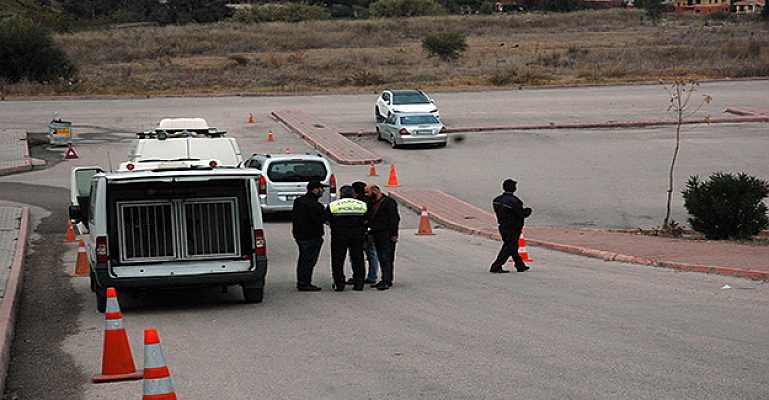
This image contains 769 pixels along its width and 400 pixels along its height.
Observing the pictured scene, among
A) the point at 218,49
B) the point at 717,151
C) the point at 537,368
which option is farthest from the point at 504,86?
the point at 537,368

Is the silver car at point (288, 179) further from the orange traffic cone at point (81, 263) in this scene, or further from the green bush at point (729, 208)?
the green bush at point (729, 208)

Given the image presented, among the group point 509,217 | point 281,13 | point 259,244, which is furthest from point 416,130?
point 281,13

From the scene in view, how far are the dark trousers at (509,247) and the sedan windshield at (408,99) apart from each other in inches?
1091

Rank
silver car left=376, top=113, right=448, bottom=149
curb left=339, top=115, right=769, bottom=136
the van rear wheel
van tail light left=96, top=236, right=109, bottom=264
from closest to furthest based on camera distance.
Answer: van tail light left=96, top=236, right=109, bottom=264, the van rear wheel, silver car left=376, top=113, right=448, bottom=149, curb left=339, top=115, right=769, bottom=136

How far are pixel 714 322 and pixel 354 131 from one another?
3441 centimetres

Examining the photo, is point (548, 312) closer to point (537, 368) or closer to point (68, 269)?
point (537, 368)

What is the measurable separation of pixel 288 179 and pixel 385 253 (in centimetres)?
1018

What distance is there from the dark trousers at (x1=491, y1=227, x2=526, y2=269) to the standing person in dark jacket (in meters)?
2.05

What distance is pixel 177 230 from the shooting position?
1516 centimetres

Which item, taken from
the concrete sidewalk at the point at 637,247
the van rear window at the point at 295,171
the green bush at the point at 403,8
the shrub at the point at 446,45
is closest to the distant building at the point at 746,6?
the green bush at the point at 403,8

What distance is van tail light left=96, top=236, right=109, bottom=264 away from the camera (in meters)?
14.6

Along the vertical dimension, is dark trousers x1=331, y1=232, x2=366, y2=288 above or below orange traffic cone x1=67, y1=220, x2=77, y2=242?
above

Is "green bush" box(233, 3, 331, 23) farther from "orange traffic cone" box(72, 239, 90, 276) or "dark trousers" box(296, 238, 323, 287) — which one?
"dark trousers" box(296, 238, 323, 287)

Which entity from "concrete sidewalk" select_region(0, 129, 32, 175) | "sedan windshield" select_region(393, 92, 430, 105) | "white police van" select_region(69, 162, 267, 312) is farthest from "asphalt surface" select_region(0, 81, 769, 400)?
"sedan windshield" select_region(393, 92, 430, 105)
